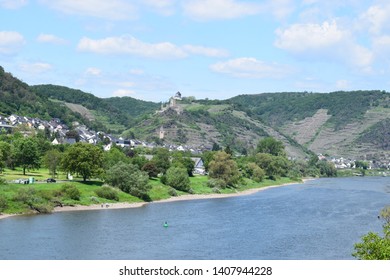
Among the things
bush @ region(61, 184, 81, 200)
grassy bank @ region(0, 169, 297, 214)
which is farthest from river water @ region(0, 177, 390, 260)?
bush @ region(61, 184, 81, 200)

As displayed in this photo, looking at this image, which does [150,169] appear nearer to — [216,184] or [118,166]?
[118,166]

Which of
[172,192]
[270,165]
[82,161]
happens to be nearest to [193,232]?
[82,161]

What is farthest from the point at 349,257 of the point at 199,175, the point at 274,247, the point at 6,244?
the point at 199,175

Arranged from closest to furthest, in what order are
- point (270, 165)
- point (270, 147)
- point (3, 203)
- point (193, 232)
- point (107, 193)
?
point (193, 232) → point (3, 203) → point (107, 193) → point (270, 165) → point (270, 147)

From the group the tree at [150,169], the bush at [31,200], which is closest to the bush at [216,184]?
the tree at [150,169]

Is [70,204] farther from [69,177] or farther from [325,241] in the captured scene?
[325,241]

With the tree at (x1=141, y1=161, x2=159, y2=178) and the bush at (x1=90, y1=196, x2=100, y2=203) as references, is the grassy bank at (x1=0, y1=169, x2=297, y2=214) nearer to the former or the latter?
the bush at (x1=90, y1=196, x2=100, y2=203)
